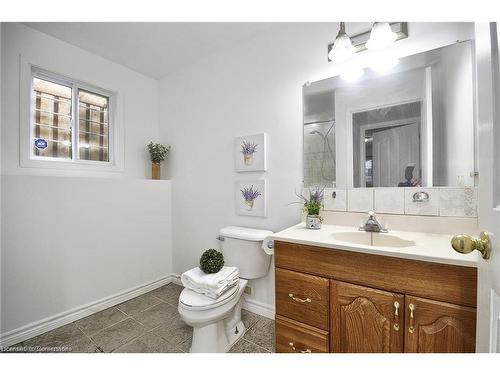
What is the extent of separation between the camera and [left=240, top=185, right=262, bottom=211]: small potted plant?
172cm

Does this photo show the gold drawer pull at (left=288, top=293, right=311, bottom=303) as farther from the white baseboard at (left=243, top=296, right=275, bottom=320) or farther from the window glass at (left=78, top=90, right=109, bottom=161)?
the window glass at (left=78, top=90, right=109, bottom=161)

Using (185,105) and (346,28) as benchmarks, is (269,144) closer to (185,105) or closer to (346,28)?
(346,28)

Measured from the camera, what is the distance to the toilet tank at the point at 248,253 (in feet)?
5.05

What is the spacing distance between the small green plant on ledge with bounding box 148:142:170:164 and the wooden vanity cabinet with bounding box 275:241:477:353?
1.74m

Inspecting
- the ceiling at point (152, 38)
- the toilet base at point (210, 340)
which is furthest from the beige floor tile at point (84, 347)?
the ceiling at point (152, 38)

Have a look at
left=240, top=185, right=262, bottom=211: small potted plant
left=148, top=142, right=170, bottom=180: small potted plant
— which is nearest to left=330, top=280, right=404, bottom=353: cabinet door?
left=240, top=185, right=262, bottom=211: small potted plant

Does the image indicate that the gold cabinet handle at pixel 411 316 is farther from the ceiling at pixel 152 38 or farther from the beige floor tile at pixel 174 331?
the ceiling at pixel 152 38

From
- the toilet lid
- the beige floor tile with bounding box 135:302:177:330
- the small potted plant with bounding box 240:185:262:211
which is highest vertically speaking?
the small potted plant with bounding box 240:185:262:211

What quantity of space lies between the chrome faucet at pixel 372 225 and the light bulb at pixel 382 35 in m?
0.95

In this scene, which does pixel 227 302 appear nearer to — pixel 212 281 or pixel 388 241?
pixel 212 281

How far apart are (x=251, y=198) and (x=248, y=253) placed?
439 millimetres

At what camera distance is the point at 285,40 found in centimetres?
158

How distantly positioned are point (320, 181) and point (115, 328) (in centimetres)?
184

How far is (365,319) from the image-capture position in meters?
0.90
